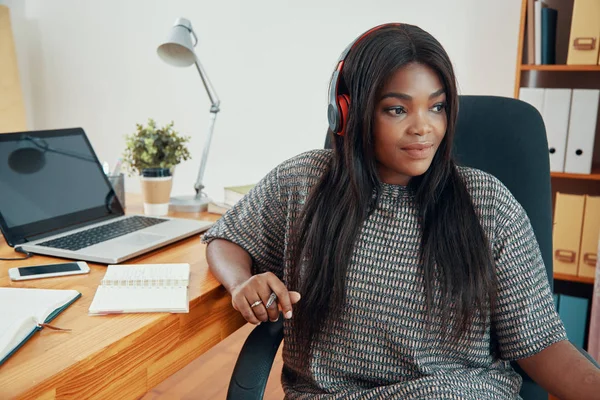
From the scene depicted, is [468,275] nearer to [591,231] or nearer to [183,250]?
[183,250]

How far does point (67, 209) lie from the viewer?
1235 mm

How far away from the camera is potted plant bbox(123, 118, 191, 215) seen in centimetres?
143

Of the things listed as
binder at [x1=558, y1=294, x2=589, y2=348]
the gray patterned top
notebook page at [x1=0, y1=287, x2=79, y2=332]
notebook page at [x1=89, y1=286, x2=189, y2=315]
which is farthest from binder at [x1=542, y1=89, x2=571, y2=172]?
notebook page at [x1=0, y1=287, x2=79, y2=332]

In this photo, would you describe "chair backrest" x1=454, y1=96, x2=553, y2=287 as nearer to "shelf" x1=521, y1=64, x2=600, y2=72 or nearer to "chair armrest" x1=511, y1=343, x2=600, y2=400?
"chair armrest" x1=511, y1=343, x2=600, y2=400

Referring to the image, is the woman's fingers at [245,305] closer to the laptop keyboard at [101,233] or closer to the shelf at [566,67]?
the laptop keyboard at [101,233]

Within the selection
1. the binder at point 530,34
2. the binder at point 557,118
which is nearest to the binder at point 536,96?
the binder at point 557,118

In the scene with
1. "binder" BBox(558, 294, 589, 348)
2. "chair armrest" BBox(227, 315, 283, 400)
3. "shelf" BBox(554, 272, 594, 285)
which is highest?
"chair armrest" BBox(227, 315, 283, 400)

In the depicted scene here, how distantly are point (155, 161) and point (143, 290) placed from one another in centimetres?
65

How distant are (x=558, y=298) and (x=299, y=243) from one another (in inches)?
52.4

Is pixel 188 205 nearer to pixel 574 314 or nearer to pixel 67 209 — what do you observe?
pixel 67 209

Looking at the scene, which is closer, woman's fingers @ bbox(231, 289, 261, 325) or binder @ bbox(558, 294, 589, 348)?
woman's fingers @ bbox(231, 289, 261, 325)

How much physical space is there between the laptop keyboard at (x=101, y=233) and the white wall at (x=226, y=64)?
4.23 feet

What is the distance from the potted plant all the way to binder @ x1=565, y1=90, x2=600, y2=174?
4.18 feet

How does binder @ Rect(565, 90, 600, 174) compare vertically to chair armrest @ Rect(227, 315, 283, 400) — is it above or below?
above
